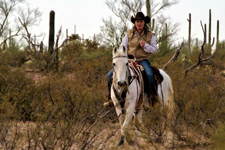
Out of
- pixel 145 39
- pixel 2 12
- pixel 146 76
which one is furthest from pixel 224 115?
pixel 2 12

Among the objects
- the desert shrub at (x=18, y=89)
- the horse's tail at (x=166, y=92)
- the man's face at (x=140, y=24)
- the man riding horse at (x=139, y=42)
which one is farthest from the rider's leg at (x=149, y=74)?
the desert shrub at (x=18, y=89)

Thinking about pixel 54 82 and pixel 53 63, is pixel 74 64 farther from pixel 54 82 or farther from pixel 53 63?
pixel 54 82

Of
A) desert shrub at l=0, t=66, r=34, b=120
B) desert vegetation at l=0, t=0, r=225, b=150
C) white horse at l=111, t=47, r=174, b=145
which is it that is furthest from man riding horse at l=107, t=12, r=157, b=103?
desert shrub at l=0, t=66, r=34, b=120

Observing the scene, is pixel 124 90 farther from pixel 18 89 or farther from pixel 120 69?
pixel 18 89

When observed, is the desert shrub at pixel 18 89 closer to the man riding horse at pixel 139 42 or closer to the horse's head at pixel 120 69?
the man riding horse at pixel 139 42

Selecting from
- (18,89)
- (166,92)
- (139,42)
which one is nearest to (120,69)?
(139,42)

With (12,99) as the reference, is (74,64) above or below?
above

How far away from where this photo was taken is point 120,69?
17.9 ft

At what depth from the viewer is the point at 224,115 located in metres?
5.85

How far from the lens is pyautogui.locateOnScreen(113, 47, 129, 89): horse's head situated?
5395mm

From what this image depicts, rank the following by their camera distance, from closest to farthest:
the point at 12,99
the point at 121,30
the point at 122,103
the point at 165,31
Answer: the point at 122,103 < the point at 12,99 < the point at 121,30 < the point at 165,31

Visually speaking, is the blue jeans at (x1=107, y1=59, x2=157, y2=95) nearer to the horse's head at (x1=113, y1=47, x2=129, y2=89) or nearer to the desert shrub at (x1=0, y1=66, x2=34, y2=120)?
the horse's head at (x1=113, y1=47, x2=129, y2=89)

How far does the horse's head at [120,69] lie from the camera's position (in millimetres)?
5395

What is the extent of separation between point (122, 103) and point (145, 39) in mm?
1592
